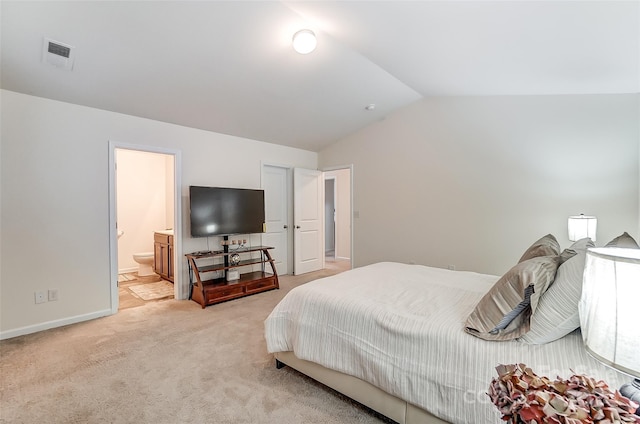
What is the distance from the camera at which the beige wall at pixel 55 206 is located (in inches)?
110

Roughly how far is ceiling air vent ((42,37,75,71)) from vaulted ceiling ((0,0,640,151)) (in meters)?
0.04

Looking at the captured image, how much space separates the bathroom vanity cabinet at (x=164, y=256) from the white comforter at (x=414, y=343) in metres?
3.02

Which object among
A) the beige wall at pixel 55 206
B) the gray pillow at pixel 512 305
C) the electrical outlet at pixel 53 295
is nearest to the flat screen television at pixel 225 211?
the beige wall at pixel 55 206

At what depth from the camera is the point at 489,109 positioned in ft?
12.3

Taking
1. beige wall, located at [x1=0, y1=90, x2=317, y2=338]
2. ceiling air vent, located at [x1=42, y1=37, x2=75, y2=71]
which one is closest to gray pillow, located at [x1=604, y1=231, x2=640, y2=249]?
ceiling air vent, located at [x1=42, y1=37, x2=75, y2=71]

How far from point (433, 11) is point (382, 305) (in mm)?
2030

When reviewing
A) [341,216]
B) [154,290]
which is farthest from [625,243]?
[341,216]

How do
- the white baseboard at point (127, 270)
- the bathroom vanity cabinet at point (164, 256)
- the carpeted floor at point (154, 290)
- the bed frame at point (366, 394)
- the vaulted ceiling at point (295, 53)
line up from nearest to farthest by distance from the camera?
the bed frame at point (366, 394) → the vaulted ceiling at point (295, 53) → the carpeted floor at point (154, 290) → the bathroom vanity cabinet at point (164, 256) → the white baseboard at point (127, 270)

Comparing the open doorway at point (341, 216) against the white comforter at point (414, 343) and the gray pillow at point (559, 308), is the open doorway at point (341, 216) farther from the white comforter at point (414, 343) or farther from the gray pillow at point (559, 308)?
the gray pillow at point (559, 308)

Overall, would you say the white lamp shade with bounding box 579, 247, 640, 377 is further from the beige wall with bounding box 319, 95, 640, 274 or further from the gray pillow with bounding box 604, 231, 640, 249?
the beige wall with bounding box 319, 95, 640, 274

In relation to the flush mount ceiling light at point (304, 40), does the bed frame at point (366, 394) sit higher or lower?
lower

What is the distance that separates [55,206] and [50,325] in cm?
123

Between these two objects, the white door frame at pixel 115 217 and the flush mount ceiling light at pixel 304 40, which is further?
the white door frame at pixel 115 217

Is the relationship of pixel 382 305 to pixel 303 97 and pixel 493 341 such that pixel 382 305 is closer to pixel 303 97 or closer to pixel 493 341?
pixel 493 341
